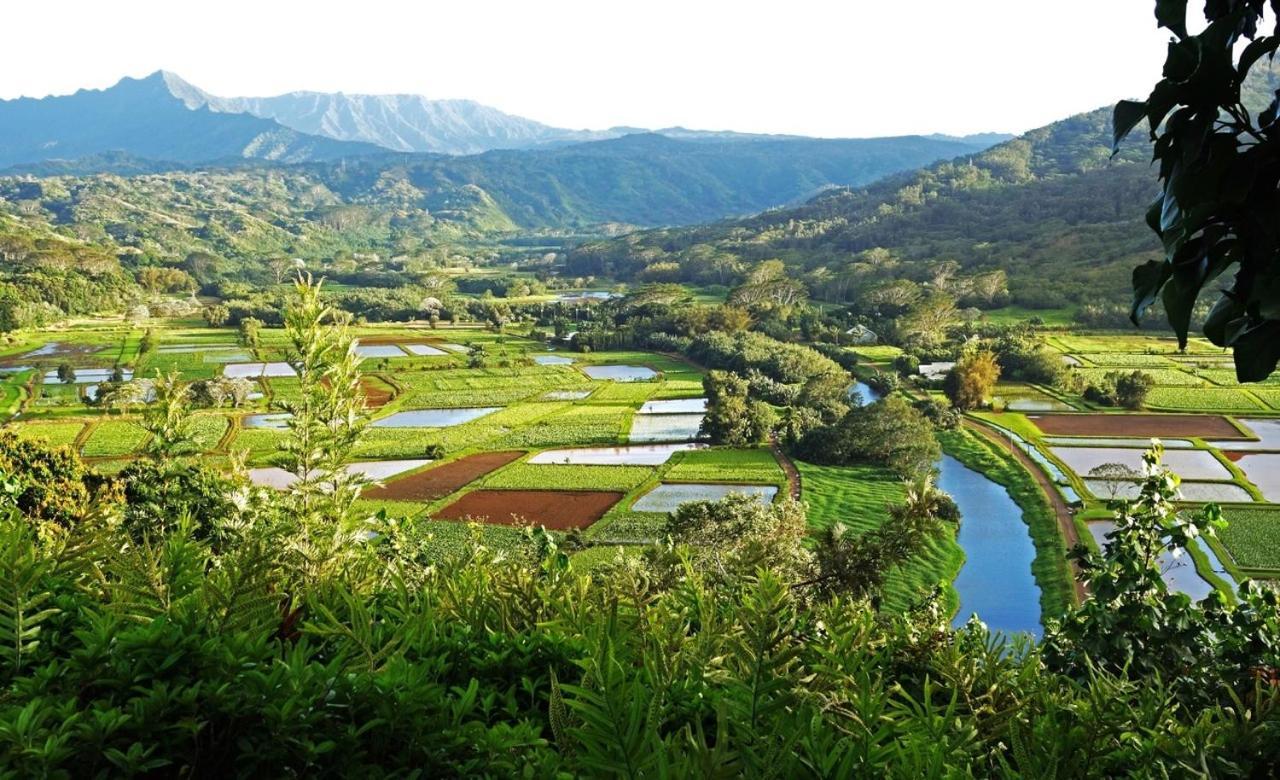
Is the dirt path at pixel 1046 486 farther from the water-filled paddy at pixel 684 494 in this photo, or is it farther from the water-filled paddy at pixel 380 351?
the water-filled paddy at pixel 380 351

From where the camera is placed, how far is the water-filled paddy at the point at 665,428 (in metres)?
46.8

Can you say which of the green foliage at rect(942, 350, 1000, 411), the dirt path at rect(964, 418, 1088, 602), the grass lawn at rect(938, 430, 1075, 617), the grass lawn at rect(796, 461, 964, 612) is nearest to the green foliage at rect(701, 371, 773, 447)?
the grass lawn at rect(796, 461, 964, 612)

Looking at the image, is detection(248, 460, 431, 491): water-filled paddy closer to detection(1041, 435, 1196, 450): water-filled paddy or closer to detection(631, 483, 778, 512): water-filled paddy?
detection(631, 483, 778, 512): water-filled paddy

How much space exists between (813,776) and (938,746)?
33 cm

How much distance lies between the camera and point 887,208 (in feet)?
456

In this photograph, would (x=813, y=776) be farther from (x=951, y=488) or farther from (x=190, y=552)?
(x=951, y=488)

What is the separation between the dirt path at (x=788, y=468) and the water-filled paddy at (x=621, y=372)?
20.9 m

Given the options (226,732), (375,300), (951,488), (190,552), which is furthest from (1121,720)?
(375,300)

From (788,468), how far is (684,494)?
6322 mm

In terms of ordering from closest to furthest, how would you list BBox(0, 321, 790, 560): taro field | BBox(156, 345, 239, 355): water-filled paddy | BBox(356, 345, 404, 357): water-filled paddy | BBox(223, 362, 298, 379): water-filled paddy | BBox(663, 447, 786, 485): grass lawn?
BBox(0, 321, 790, 560): taro field → BBox(663, 447, 786, 485): grass lawn → BBox(223, 362, 298, 379): water-filled paddy → BBox(156, 345, 239, 355): water-filled paddy → BBox(356, 345, 404, 357): water-filled paddy

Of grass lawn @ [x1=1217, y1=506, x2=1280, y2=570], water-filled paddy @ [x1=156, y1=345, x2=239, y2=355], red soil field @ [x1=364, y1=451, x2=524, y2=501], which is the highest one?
grass lawn @ [x1=1217, y1=506, x2=1280, y2=570]

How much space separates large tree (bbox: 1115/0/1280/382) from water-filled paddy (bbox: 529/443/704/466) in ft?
131

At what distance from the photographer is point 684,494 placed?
121 feet

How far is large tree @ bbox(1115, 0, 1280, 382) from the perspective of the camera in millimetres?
1685
